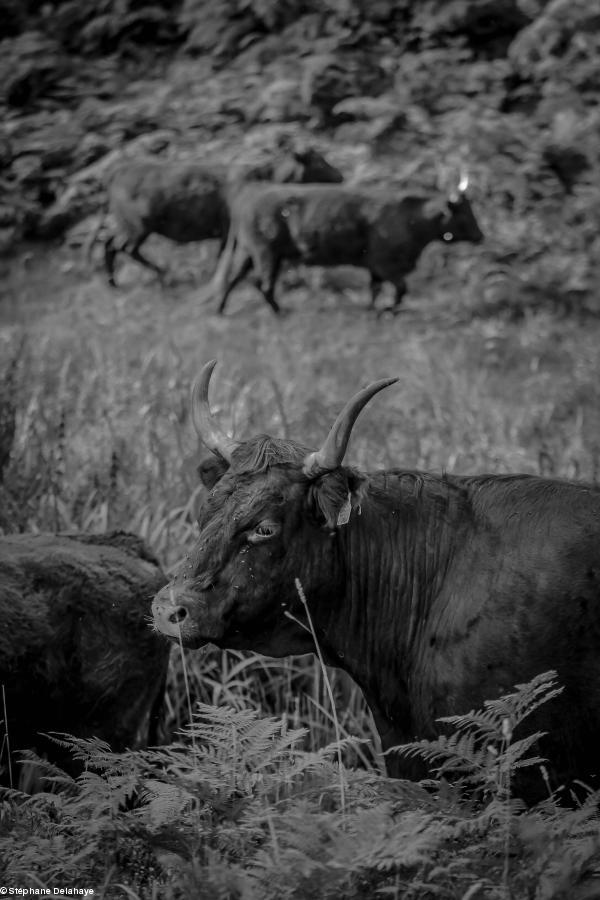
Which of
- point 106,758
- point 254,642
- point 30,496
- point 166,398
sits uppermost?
point 106,758

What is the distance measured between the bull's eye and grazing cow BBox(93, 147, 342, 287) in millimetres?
6152

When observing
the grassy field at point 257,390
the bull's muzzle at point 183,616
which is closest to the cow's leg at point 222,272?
the grassy field at point 257,390

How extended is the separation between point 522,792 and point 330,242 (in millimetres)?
6187

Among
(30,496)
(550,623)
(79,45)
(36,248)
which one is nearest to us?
(550,623)

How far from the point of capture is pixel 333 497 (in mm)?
3516

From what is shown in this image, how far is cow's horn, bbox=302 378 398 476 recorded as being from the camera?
10.8 ft

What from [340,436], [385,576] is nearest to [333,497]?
A: [340,436]

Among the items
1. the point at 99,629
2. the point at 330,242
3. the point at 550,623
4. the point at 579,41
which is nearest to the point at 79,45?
the point at 330,242

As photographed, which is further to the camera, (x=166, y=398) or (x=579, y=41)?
(x=579, y=41)

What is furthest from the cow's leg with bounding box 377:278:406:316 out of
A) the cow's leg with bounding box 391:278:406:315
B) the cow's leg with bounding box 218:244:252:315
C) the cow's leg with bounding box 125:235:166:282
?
the cow's leg with bounding box 125:235:166:282

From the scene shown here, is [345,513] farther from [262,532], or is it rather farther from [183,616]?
[183,616]

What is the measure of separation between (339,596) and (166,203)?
607 centimetres

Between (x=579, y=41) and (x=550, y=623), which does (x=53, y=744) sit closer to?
(x=550, y=623)

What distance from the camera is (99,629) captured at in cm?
389
